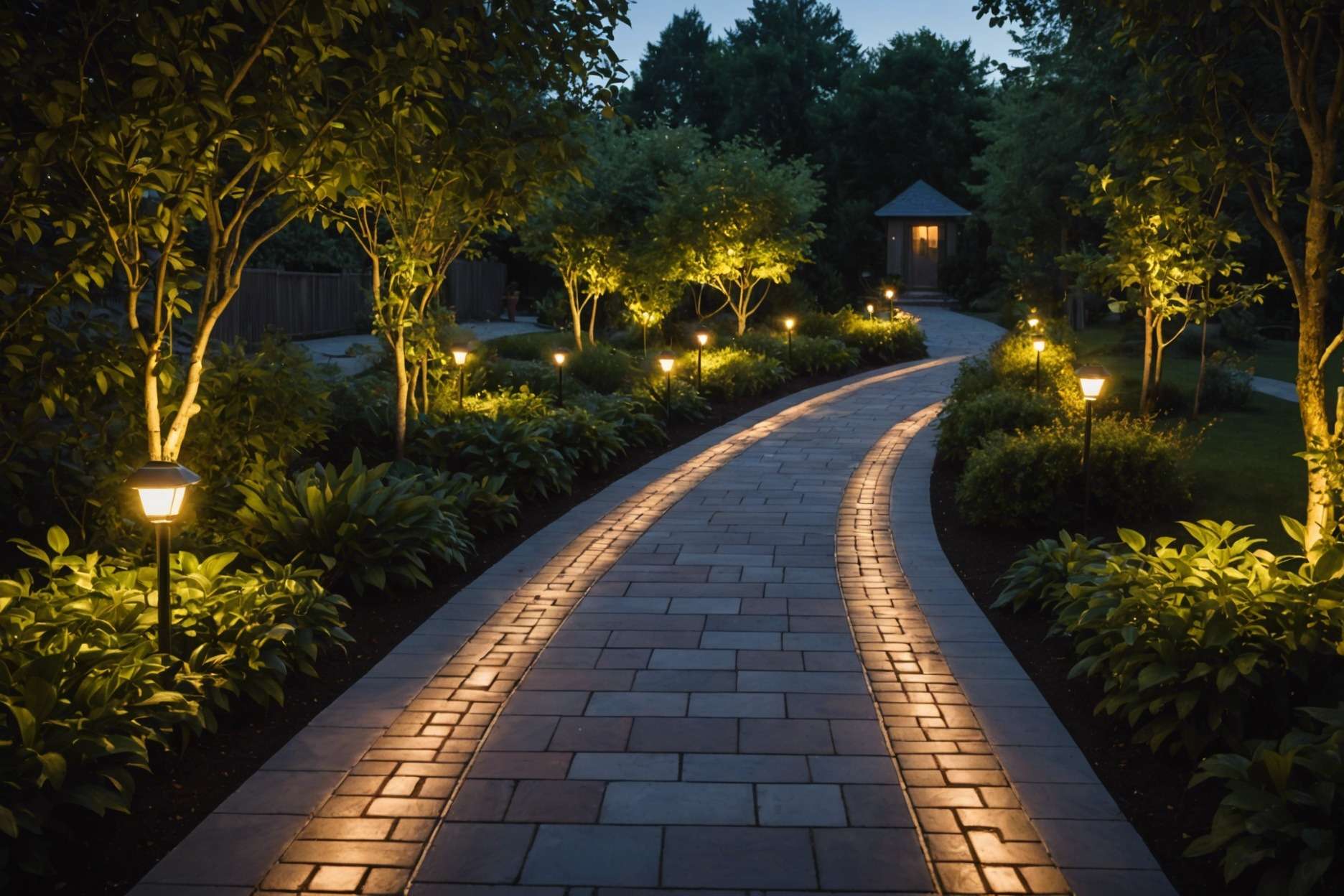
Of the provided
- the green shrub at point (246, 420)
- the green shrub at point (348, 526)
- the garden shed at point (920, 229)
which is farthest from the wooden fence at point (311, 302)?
the garden shed at point (920, 229)

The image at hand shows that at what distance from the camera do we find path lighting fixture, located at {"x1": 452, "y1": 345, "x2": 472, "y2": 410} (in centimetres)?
1263

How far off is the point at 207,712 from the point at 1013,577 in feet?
15.7

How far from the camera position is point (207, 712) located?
4.87m

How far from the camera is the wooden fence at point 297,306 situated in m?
23.9

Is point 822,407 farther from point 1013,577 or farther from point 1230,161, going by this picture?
point 1230,161

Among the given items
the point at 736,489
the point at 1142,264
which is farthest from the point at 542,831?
the point at 1142,264

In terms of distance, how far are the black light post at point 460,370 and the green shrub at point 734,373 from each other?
12.8 feet

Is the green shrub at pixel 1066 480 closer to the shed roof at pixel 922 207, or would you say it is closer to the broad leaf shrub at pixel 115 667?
the broad leaf shrub at pixel 115 667

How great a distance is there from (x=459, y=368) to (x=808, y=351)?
35.8ft

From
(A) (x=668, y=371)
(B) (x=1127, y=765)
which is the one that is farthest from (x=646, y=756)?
(A) (x=668, y=371)

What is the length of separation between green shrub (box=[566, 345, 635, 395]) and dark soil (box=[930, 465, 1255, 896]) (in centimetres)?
1153

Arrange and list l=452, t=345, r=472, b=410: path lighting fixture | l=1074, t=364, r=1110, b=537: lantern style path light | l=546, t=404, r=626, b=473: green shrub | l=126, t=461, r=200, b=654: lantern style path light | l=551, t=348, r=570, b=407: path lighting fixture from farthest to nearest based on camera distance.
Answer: l=551, t=348, r=570, b=407: path lighting fixture < l=452, t=345, r=472, b=410: path lighting fixture < l=546, t=404, r=626, b=473: green shrub < l=1074, t=364, r=1110, b=537: lantern style path light < l=126, t=461, r=200, b=654: lantern style path light

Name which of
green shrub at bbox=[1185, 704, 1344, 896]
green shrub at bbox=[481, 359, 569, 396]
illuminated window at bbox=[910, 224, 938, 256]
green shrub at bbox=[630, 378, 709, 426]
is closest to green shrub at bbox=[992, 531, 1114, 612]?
green shrub at bbox=[1185, 704, 1344, 896]

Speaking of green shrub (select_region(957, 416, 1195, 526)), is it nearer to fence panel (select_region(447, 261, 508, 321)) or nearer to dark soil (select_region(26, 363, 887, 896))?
dark soil (select_region(26, 363, 887, 896))
